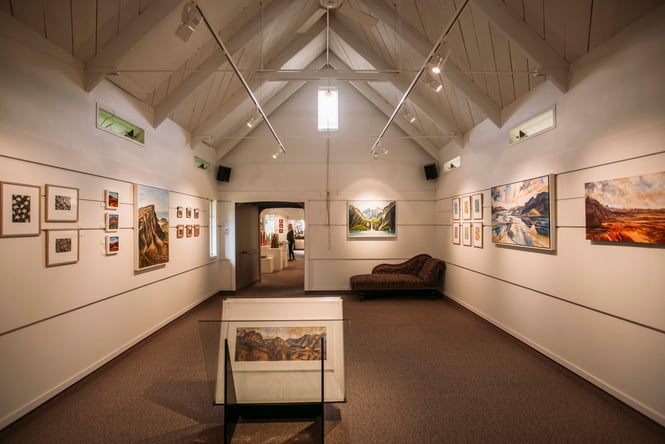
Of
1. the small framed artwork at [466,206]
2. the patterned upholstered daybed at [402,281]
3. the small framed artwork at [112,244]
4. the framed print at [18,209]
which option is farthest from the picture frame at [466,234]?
the framed print at [18,209]

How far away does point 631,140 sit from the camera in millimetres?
2850

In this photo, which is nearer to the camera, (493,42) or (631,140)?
(631,140)

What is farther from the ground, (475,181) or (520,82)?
(520,82)

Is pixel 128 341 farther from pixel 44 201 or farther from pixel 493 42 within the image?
pixel 493 42

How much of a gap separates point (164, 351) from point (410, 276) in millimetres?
5454

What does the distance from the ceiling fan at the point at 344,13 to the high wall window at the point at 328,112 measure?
2278 millimetres

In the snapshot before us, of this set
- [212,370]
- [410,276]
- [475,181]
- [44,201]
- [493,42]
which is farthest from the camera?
[410,276]

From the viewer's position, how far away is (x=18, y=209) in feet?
9.10

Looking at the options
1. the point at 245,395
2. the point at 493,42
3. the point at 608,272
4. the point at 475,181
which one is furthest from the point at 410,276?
the point at 245,395

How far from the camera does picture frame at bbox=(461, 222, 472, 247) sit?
619 centimetres

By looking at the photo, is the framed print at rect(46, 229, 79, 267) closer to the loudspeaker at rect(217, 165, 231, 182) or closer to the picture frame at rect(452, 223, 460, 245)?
the loudspeaker at rect(217, 165, 231, 182)

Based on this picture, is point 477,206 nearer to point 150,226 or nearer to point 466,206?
point 466,206

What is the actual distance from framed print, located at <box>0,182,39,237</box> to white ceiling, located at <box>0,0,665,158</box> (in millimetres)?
1509

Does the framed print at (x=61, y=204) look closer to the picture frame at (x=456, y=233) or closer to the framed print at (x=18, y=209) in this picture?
the framed print at (x=18, y=209)
